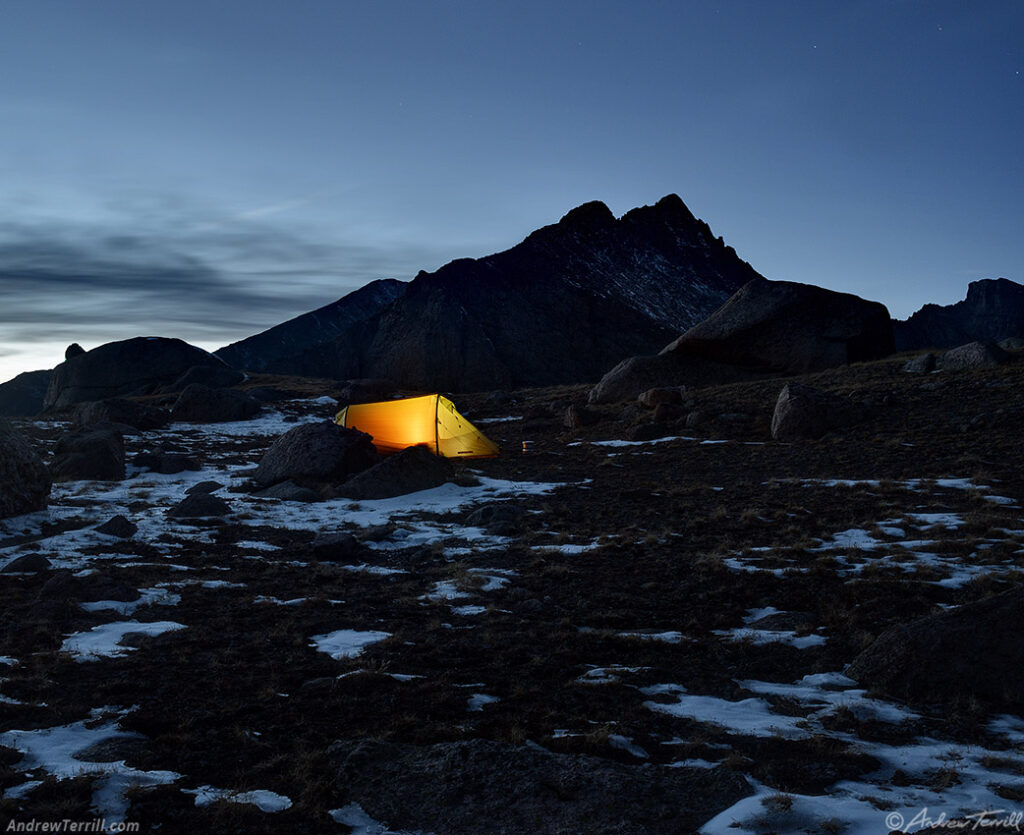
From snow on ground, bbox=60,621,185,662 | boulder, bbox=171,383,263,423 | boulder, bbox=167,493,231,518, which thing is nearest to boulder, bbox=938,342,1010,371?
boulder, bbox=167,493,231,518

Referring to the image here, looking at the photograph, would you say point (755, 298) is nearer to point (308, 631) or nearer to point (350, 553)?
point (350, 553)

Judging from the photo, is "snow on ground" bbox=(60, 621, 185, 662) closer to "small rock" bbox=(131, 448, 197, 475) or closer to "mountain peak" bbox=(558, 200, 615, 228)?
"small rock" bbox=(131, 448, 197, 475)

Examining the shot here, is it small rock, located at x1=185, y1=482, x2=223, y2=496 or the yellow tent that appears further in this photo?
the yellow tent

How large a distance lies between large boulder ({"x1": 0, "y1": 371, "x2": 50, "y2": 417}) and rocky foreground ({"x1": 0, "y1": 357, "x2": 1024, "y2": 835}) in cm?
8363

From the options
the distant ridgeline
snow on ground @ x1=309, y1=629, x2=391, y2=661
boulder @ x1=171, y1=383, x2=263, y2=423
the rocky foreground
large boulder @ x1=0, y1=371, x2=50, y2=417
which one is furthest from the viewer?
large boulder @ x1=0, y1=371, x2=50, y2=417

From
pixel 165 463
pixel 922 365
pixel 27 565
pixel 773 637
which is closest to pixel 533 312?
pixel 922 365

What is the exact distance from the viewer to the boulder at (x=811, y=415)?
806 inches

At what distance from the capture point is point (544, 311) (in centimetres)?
8362

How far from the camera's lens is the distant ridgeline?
71.4 meters

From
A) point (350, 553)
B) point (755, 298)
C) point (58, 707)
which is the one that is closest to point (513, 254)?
point (755, 298)

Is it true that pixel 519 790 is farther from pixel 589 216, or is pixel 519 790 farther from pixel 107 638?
pixel 589 216

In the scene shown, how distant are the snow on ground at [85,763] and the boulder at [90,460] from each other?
1528 centimetres

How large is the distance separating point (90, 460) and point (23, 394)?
83589 millimetres

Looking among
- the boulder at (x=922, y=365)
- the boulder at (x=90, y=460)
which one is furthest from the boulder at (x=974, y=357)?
the boulder at (x=90, y=460)
